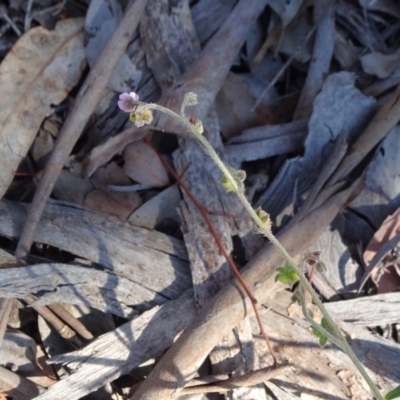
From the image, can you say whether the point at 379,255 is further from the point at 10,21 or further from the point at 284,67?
the point at 10,21

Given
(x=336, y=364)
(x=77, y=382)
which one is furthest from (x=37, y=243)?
(x=336, y=364)

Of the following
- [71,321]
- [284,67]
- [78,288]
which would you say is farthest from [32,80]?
[284,67]

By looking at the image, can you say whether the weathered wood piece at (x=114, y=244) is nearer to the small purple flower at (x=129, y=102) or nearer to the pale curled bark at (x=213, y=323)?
the pale curled bark at (x=213, y=323)

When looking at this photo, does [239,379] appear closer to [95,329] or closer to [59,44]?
[95,329]

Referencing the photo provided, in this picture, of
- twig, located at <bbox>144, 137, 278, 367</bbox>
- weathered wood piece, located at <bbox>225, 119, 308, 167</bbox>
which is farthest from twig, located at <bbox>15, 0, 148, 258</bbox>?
weathered wood piece, located at <bbox>225, 119, 308, 167</bbox>

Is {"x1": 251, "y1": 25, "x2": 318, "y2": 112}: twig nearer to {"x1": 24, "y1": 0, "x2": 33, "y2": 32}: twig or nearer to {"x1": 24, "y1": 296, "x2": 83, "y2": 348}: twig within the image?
{"x1": 24, "y1": 0, "x2": 33, "y2": 32}: twig

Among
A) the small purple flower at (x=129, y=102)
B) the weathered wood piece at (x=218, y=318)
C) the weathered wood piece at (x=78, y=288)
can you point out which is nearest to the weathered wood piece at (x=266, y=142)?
the weathered wood piece at (x=218, y=318)
